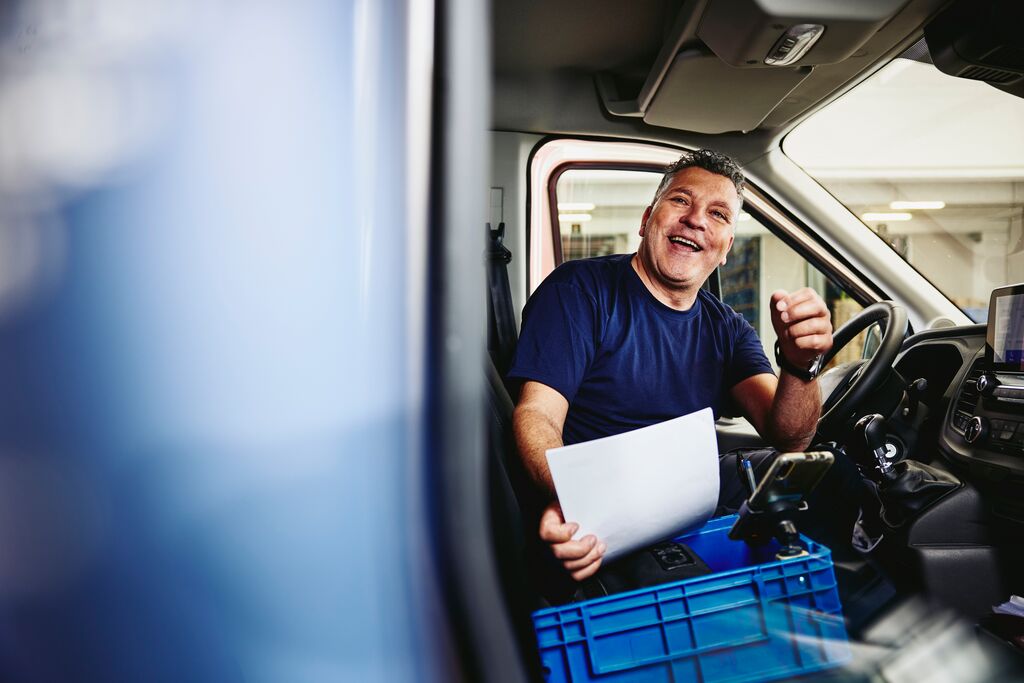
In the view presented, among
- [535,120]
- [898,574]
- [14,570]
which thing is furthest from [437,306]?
[535,120]

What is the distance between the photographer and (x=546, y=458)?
3.63 feet

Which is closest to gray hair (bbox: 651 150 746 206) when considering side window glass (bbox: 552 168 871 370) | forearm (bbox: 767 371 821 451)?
side window glass (bbox: 552 168 871 370)

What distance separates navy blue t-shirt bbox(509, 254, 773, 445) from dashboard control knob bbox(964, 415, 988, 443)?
1.49 feet

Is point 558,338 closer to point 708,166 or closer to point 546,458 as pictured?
point 546,458

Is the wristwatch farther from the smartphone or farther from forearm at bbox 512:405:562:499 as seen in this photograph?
forearm at bbox 512:405:562:499

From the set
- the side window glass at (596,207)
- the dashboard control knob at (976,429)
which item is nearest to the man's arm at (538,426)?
the dashboard control knob at (976,429)

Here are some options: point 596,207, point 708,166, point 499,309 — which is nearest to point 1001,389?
point 708,166

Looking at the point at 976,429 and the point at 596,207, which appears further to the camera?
the point at 596,207

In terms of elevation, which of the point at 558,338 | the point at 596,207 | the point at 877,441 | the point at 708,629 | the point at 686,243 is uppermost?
the point at 596,207

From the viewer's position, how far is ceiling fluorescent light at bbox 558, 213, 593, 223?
8.53 ft

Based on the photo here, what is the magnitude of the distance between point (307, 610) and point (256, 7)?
1.46 feet

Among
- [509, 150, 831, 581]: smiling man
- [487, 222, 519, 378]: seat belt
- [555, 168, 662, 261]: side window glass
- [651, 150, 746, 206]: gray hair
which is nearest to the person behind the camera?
[509, 150, 831, 581]: smiling man

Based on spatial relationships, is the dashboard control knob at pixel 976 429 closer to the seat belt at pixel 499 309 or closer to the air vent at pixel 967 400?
the air vent at pixel 967 400

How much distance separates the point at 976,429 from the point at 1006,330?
0.22 m
